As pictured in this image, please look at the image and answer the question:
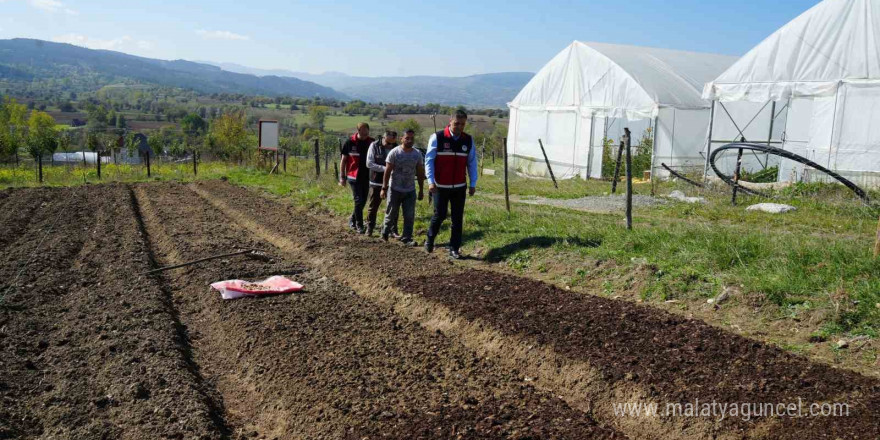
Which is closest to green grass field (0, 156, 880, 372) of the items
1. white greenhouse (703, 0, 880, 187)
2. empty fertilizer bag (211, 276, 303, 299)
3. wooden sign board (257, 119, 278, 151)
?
white greenhouse (703, 0, 880, 187)

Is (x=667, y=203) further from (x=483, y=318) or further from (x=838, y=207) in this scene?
(x=483, y=318)

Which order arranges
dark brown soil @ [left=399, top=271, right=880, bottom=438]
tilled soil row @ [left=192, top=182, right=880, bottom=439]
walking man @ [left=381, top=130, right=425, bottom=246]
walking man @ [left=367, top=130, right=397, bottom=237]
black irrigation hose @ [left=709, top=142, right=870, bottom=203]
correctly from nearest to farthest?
tilled soil row @ [left=192, top=182, right=880, bottom=439] → dark brown soil @ [left=399, top=271, right=880, bottom=438] → walking man @ [left=381, top=130, right=425, bottom=246] → walking man @ [left=367, top=130, right=397, bottom=237] → black irrigation hose @ [left=709, top=142, right=870, bottom=203]

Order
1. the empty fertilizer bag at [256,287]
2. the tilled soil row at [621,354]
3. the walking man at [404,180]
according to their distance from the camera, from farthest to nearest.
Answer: the walking man at [404,180]
the empty fertilizer bag at [256,287]
the tilled soil row at [621,354]

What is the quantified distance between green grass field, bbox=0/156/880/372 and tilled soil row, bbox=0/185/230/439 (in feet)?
14.0

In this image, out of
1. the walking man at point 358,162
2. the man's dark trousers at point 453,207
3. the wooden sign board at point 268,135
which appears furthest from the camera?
the wooden sign board at point 268,135

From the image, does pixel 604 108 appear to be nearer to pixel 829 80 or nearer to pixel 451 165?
pixel 829 80

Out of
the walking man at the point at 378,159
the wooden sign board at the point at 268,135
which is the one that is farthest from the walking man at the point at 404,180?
the wooden sign board at the point at 268,135

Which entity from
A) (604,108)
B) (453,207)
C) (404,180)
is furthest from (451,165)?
Result: (604,108)

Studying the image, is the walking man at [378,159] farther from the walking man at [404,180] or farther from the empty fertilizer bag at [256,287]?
the empty fertilizer bag at [256,287]

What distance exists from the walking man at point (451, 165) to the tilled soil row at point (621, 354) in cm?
107

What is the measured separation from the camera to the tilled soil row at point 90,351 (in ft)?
14.5

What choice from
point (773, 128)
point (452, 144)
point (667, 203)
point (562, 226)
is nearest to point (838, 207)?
point (667, 203)

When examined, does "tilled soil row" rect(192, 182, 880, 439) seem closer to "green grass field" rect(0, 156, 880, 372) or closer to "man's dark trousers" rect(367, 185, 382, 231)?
"green grass field" rect(0, 156, 880, 372)

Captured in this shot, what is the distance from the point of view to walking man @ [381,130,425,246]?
9.66 metres
